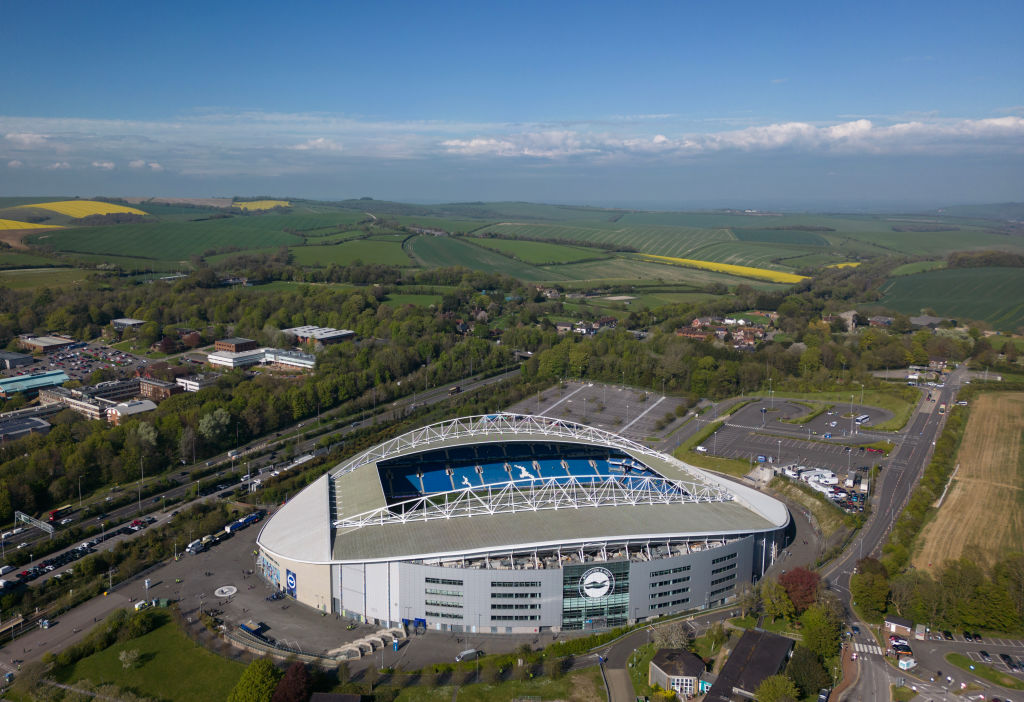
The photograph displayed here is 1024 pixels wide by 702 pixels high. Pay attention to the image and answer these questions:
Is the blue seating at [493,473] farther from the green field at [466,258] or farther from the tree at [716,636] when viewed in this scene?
the green field at [466,258]

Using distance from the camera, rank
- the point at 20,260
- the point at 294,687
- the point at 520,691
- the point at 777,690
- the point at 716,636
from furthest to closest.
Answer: the point at 20,260 < the point at 716,636 < the point at 520,691 < the point at 294,687 < the point at 777,690

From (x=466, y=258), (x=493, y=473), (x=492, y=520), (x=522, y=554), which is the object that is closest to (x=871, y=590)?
(x=522, y=554)

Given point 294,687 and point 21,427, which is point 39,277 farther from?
point 294,687

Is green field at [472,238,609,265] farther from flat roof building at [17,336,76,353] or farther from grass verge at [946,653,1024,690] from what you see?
grass verge at [946,653,1024,690]

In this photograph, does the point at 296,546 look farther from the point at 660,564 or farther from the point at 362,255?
the point at 362,255

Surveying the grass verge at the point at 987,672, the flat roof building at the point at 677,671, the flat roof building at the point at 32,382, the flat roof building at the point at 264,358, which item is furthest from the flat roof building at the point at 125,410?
the grass verge at the point at 987,672
